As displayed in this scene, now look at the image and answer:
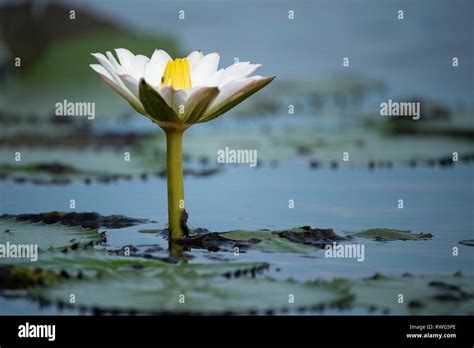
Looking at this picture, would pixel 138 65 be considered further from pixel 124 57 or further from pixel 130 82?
pixel 130 82

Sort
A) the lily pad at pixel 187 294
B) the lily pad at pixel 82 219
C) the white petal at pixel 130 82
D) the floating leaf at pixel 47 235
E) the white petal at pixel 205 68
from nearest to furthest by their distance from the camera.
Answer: the lily pad at pixel 187 294, the white petal at pixel 130 82, the floating leaf at pixel 47 235, the white petal at pixel 205 68, the lily pad at pixel 82 219

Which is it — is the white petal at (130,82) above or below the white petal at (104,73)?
below

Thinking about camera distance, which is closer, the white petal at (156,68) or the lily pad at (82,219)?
the white petal at (156,68)

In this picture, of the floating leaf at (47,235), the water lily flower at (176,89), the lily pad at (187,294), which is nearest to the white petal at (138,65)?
the water lily flower at (176,89)

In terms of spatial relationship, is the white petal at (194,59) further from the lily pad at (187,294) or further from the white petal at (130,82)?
the lily pad at (187,294)

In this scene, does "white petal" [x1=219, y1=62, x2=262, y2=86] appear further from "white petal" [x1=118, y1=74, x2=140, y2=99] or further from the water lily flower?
"white petal" [x1=118, y1=74, x2=140, y2=99]

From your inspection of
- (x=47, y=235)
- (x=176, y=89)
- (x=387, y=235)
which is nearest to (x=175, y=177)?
(x=176, y=89)

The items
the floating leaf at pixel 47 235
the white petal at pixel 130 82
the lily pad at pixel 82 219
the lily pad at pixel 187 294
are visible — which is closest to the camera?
the lily pad at pixel 187 294

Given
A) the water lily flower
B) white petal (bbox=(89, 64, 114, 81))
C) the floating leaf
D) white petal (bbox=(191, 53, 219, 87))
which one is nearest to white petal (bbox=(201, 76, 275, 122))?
the water lily flower
